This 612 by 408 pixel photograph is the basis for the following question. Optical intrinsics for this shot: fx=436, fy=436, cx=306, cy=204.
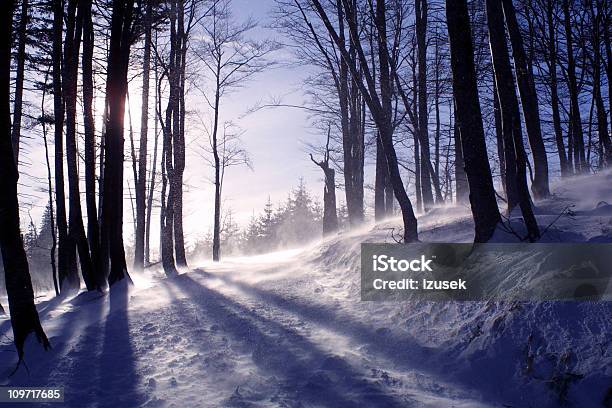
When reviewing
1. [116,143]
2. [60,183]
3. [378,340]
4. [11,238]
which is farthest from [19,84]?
[378,340]

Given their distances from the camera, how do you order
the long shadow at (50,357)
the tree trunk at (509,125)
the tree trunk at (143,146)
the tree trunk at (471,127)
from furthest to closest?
1. the tree trunk at (143,146)
2. the tree trunk at (471,127)
3. the tree trunk at (509,125)
4. the long shadow at (50,357)

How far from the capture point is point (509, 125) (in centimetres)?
736

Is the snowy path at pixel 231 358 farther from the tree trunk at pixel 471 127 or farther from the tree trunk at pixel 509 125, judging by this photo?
the tree trunk at pixel 509 125

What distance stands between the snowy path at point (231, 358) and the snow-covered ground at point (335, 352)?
→ 0.06ft

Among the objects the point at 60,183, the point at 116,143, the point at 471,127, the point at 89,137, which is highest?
the point at 89,137

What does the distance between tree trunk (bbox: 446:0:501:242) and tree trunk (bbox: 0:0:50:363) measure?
6.35m

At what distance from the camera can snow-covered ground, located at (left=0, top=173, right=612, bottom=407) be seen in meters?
4.07

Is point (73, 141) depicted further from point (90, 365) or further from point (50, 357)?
point (90, 365)

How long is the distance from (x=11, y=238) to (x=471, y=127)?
6.68 m

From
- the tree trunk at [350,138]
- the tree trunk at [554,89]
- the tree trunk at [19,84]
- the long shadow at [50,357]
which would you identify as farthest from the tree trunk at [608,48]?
the tree trunk at [19,84]

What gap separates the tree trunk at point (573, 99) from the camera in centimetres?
1633

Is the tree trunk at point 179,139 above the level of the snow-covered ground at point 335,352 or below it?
above

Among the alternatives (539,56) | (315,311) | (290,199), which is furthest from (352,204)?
(290,199)

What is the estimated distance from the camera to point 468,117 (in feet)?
21.8
